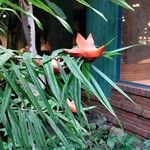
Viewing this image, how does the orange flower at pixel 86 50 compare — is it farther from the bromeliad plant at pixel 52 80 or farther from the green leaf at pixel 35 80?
the green leaf at pixel 35 80

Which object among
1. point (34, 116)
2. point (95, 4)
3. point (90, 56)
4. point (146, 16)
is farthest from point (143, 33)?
point (90, 56)

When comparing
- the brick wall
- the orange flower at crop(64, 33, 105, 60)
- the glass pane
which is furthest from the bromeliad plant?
the glass pane

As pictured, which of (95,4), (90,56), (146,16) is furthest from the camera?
(95,4)

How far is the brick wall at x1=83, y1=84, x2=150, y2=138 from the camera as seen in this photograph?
4.64 meters

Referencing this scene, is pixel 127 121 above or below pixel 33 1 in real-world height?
below

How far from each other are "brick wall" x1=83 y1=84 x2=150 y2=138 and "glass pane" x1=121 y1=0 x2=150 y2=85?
0.56 ft

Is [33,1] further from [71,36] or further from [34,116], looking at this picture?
[71,36]

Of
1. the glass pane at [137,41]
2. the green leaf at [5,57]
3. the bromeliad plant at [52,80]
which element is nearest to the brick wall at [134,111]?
the glass pane at [137,41]

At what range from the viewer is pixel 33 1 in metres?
1.06

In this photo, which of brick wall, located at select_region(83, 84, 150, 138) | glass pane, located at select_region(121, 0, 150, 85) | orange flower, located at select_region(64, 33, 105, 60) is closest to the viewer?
orange flower, located at select_region(64, 33, 105, 60)

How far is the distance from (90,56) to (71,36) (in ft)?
19.1

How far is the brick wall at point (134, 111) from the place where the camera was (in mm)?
4641

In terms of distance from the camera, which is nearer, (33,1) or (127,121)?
(33,1)

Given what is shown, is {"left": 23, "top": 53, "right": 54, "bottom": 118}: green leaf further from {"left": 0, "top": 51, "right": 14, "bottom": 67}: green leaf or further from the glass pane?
the glass pane
